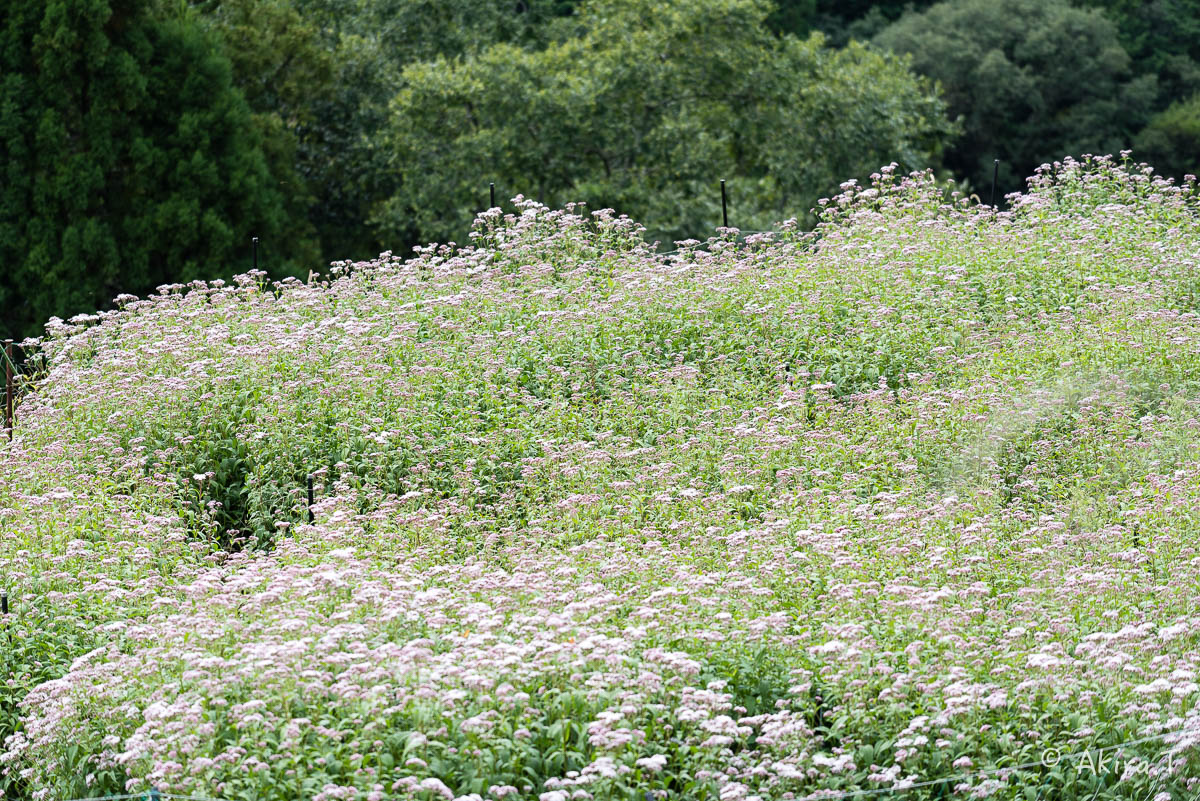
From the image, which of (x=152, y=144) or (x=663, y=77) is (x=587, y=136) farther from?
(x=152, y=144)

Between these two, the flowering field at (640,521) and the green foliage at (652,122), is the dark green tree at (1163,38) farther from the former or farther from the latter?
the flowering field at (640,521)

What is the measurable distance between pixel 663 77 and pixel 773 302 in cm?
1080

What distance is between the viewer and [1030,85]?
3459 cm

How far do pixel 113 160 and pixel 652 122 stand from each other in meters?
7.70

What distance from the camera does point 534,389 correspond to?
1005cm

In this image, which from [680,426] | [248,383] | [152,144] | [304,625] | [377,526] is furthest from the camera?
[152,144]

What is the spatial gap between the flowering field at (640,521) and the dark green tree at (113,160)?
8658 millimetres

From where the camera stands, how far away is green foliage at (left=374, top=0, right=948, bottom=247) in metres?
21.0

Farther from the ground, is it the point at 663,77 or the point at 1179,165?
the point at 663,77

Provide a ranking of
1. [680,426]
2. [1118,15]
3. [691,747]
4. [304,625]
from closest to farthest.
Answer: [691,747], [304,625], [680,426], [1118,15]

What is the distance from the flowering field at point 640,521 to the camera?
4.98 m

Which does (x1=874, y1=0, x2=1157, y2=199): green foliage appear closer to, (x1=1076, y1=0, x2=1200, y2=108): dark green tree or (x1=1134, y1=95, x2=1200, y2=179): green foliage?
(x1=1134, y1=95, x2=1200, y2=179): green foliage

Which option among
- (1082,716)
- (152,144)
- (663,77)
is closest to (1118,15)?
(663,77)

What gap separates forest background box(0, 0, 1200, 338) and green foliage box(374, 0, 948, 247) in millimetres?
34
